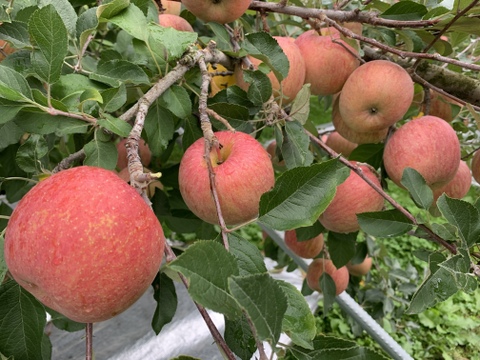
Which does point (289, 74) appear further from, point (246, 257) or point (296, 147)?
point (246, 257)

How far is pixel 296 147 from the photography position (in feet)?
2.37

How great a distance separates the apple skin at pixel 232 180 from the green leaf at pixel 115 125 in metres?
0.11

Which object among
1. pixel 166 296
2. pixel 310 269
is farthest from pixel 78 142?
pixel 310 269

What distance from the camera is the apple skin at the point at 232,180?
614 millimetres

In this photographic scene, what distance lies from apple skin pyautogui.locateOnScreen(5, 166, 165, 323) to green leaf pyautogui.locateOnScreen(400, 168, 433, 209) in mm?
472

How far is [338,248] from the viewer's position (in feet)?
3.81

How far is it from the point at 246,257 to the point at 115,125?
0.24 m

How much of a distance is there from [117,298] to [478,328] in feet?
9.66

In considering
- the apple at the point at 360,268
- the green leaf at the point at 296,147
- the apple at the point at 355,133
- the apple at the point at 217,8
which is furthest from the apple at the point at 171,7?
the apple at the point at 360,268

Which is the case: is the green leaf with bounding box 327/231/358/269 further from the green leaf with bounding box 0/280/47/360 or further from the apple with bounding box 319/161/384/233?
the green leaf with bounding box 0/280/47/360

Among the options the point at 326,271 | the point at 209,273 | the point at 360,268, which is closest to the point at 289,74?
the point at 209,273

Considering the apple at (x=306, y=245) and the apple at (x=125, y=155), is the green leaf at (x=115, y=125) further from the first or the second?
the apple at (x=306, y=245)

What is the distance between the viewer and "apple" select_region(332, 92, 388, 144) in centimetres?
99

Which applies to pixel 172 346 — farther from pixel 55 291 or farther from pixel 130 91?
pixel 55 291
